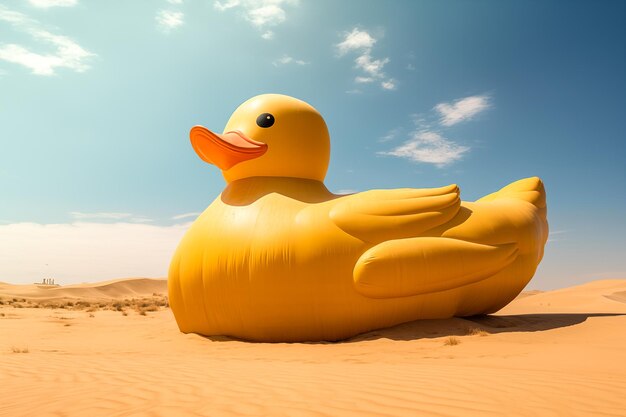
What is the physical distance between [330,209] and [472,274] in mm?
3252

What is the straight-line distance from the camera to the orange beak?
938 cm

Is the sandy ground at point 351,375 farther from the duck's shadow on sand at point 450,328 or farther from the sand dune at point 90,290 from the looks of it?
the sand dune at point 90,290

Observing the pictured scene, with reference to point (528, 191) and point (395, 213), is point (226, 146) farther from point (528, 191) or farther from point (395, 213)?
point (528, 191)

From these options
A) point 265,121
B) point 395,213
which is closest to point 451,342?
point 395,213

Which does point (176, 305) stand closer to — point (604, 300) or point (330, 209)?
point (330, 209)

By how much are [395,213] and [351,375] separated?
4.39 m

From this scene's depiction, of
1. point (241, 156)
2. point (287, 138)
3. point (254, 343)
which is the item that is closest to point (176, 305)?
point (254, 343)

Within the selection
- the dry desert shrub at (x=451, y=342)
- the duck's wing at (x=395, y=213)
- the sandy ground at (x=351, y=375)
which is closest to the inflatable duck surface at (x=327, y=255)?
the duck's wing at (x=395, y=213)

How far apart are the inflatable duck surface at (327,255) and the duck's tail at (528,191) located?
116 centimetres

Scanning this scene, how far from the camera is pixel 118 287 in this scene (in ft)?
127

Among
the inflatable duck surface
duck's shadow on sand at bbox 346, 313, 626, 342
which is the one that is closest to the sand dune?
the inflatable duck surface

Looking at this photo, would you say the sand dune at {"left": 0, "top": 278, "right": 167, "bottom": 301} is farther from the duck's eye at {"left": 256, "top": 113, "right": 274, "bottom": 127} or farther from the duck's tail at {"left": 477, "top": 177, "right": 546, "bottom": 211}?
the duck's tail at {"left": 477, "top": 177, "right": 546, "bottom": 211}

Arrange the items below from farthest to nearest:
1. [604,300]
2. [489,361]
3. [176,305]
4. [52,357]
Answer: [604,300] → [176,305] → [52,357] → [489,361]

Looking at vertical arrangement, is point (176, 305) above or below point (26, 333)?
above
